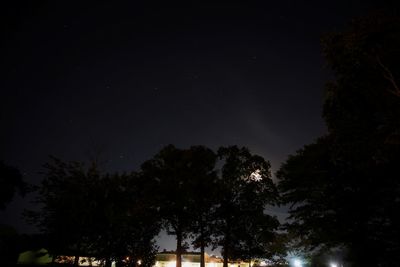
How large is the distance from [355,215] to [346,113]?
11.3 meters

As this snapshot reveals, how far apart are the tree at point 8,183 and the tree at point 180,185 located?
18.9m

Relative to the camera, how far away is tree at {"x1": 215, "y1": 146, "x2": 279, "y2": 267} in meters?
32.2

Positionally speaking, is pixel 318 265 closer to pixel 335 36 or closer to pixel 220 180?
pixel 220 180

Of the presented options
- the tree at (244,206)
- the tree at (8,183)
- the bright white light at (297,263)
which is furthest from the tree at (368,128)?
the tree at (8,183)

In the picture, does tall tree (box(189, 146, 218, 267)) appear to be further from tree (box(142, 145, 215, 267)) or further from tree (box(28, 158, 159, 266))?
tree (box(28, 158, 159, 266))

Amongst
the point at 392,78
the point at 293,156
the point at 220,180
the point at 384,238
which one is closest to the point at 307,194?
the point at 293,156

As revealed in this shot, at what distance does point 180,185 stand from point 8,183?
24.3 metres

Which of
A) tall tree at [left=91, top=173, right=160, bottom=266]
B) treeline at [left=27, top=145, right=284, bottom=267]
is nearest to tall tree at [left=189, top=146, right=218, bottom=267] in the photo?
treeline at [left=27, top=145, right=284, bottom=267]

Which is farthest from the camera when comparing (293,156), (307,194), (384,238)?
(293,156)

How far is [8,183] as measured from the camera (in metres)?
40.7

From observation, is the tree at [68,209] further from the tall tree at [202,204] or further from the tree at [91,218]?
the tall tree at [202,204]

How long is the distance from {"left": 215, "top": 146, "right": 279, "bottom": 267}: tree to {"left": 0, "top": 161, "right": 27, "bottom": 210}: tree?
27.1 meters

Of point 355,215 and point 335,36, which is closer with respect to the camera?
point 335,36

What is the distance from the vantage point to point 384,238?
21.1 meters
